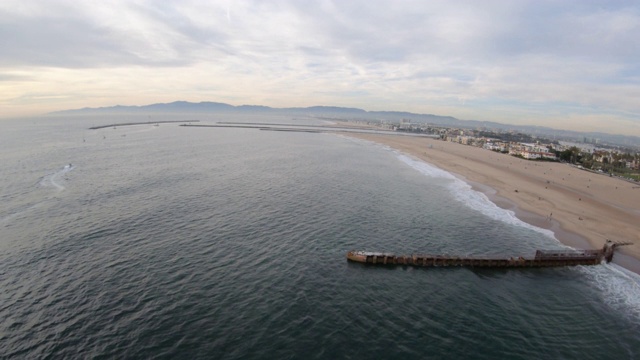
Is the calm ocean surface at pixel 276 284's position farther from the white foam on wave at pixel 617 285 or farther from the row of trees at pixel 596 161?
the row of trees at pixel 596 161

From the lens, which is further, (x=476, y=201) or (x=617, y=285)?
(x=476, y=201)

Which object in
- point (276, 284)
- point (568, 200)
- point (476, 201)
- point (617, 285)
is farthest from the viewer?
point (568, 200)

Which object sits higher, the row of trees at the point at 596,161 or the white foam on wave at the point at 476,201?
the row of trees at the point at 596,161

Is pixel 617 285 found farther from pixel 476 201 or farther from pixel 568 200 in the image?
pixel 568 200

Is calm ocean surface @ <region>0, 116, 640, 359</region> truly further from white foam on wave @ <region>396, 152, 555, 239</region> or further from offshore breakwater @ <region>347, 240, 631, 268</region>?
offshore breakwater @ <region>347, 240, 631, 268</region>

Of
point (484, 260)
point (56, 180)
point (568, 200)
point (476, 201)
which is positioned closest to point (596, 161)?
point (568, 200)

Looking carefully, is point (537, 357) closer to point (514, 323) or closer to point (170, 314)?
point (514, 323)

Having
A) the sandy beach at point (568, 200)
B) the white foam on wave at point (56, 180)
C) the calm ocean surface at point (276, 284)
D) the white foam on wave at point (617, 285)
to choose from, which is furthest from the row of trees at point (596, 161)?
the white foam on wave at point (56, 180)
